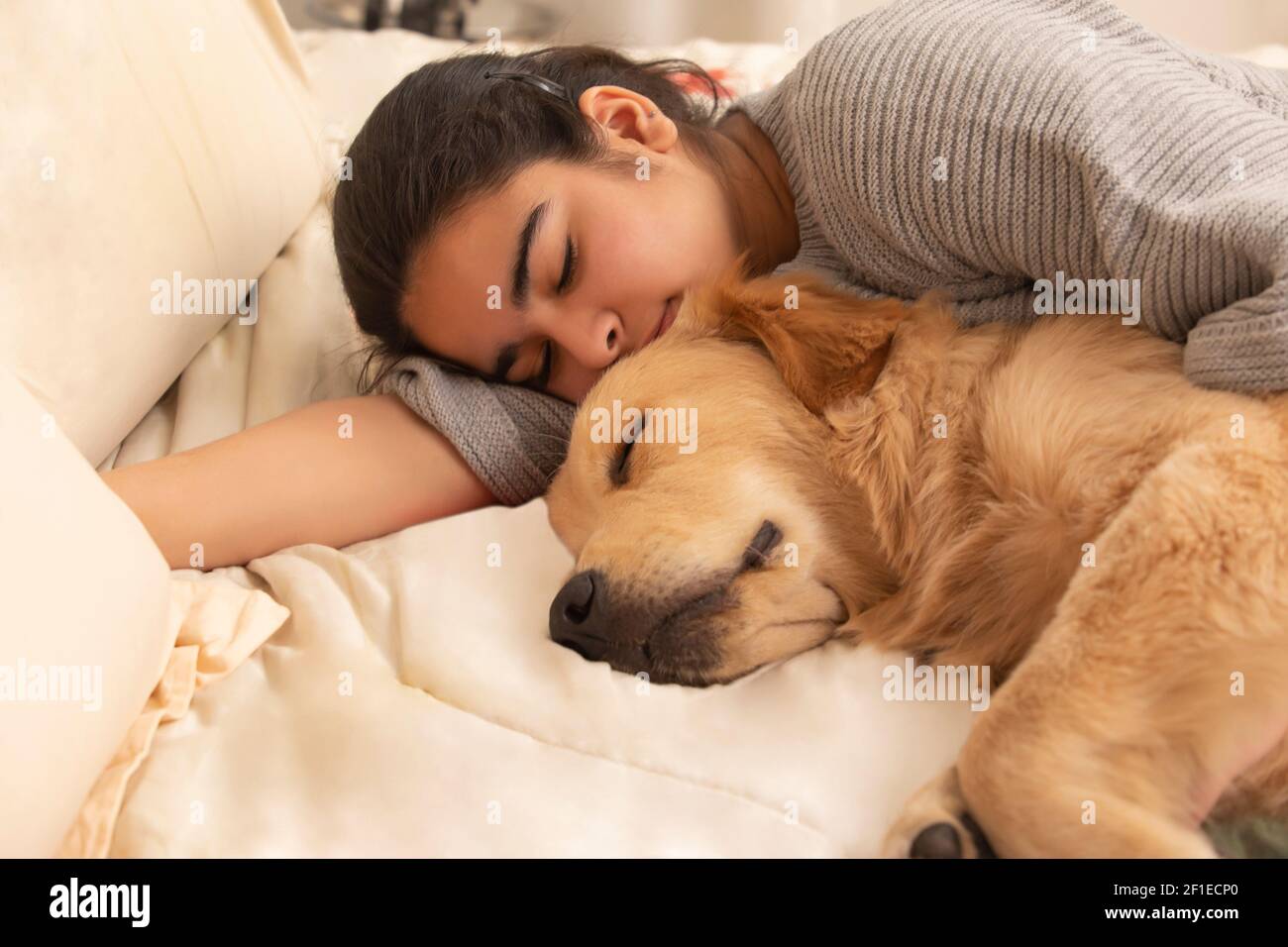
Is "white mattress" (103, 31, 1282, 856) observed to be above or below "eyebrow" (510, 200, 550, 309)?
below

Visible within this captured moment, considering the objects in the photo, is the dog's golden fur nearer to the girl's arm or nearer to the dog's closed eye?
the dog's closed eye

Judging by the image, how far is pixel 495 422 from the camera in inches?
74.2

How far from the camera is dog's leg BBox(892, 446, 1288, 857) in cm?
109

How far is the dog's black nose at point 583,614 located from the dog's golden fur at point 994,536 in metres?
0.02

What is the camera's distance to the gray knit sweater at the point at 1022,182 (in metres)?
1.44

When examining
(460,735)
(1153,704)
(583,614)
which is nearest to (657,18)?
(583,614)

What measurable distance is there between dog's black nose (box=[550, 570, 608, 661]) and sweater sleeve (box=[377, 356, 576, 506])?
0.49 m

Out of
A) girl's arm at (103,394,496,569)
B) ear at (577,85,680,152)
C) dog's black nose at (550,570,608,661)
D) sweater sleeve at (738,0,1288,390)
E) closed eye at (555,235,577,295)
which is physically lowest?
girl's arm at (103,394,496,569)

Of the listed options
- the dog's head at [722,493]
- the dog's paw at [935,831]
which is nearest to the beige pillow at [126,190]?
the dog's head at [722,493]

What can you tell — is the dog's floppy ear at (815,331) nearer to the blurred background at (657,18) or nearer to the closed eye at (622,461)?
the closed eye at (622,461)

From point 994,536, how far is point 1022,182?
0.55 metres

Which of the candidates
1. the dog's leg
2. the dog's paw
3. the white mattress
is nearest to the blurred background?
the white mattress
